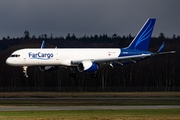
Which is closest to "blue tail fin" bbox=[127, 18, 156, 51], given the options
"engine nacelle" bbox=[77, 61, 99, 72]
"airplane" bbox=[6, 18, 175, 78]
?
"airplane" bbox=[6, 18, 175, 78]

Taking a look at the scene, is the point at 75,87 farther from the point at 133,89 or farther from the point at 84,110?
the point at 84,110

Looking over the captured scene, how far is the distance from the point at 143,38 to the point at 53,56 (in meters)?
17.5

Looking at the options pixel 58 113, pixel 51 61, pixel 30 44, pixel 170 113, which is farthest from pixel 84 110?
pixel 30 44

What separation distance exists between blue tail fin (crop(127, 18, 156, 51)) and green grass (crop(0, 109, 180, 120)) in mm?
32364

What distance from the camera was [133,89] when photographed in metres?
123

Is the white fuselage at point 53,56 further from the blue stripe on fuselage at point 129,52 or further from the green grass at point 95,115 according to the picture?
the green grass at point 95,115

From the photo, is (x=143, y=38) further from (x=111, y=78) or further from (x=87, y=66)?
(x=111, y=78)

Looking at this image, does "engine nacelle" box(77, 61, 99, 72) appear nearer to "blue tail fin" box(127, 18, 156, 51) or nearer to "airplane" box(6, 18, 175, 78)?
"airplane" box(6, 18, 175, 78)

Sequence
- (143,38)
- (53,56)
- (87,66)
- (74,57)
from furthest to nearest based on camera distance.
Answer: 1. (143,38)
2. (74,57)
3. (87,66)
4. (53,56)

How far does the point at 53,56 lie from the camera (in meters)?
85.6

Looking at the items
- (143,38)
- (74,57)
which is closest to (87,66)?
(74,57)

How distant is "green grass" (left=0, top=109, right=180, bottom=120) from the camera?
5322 centimetres

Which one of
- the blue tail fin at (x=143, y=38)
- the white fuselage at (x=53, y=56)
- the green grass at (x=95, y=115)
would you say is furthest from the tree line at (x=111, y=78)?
the green grass at (x=95, y=115)

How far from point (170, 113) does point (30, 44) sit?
11460 centimetres
